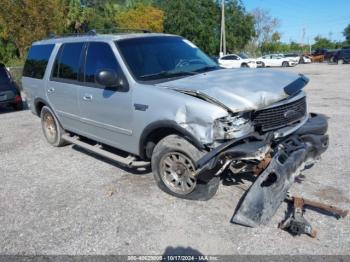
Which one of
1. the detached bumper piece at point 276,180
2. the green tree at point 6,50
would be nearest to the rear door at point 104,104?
the detached bumper piece at point 276,180

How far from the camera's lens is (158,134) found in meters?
4.61

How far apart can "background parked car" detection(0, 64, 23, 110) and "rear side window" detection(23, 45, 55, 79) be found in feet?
14.9

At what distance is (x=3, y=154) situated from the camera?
699cm

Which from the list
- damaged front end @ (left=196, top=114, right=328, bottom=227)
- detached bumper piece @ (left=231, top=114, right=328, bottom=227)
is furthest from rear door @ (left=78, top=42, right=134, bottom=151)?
detached bumper piece @ (left=231, top=114, right=328, bottom=227)

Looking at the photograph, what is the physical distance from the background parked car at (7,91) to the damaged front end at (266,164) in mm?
9870

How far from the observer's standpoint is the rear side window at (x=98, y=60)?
4997 millimetres

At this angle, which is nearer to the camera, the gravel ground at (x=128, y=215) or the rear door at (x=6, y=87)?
the gravel ground at (x=128, y=215)

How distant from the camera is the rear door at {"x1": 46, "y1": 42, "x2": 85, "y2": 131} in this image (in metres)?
5.82

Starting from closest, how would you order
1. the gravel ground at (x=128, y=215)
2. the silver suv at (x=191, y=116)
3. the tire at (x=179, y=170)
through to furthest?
1. the gravel ground at (x=128, y=215)
2. the silver suv at (x=191, y=116)
3. the tire at (x=179, y=170)

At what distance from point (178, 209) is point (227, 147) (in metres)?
1.03

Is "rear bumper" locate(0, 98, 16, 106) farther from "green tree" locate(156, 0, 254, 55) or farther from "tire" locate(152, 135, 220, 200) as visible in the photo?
"green tree" locate(156, 0, 254, 55)

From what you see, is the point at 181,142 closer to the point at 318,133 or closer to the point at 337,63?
the point at 318,133

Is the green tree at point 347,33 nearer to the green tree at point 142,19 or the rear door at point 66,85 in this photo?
the green tree at point 142,19

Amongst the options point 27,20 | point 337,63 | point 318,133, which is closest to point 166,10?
point 337,63
